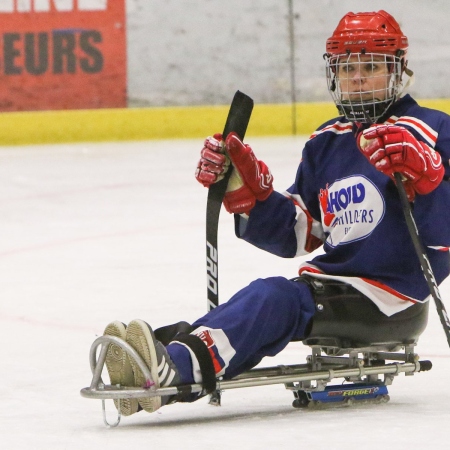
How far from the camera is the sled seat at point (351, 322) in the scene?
256 cm

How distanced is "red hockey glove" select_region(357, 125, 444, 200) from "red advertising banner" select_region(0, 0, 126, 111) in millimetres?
5661

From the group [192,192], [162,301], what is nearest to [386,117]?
[162,301]

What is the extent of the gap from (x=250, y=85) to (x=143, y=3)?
880 millimetres

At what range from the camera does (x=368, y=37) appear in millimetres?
2621

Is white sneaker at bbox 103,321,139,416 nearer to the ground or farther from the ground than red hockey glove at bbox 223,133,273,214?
nearer to the ground

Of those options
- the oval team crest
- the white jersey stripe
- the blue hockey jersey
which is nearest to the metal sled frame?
the blue hockey jersey

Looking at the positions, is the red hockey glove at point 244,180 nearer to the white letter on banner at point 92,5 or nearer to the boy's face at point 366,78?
the boy's face at point 366,78

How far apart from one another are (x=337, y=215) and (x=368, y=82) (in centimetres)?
29

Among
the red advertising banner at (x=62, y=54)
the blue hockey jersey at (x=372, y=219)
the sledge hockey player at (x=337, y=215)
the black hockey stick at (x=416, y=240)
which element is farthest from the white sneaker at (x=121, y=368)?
the red advertising banner at (x=62, y=54)

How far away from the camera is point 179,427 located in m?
2.43

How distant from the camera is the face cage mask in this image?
8.57 feet

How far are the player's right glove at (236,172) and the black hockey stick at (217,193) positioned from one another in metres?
0.02

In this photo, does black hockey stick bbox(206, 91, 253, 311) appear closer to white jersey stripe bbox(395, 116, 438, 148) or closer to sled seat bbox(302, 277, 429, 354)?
sled seat bbox(302, 277, 429, 354)

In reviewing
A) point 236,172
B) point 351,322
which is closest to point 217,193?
point 236,172
